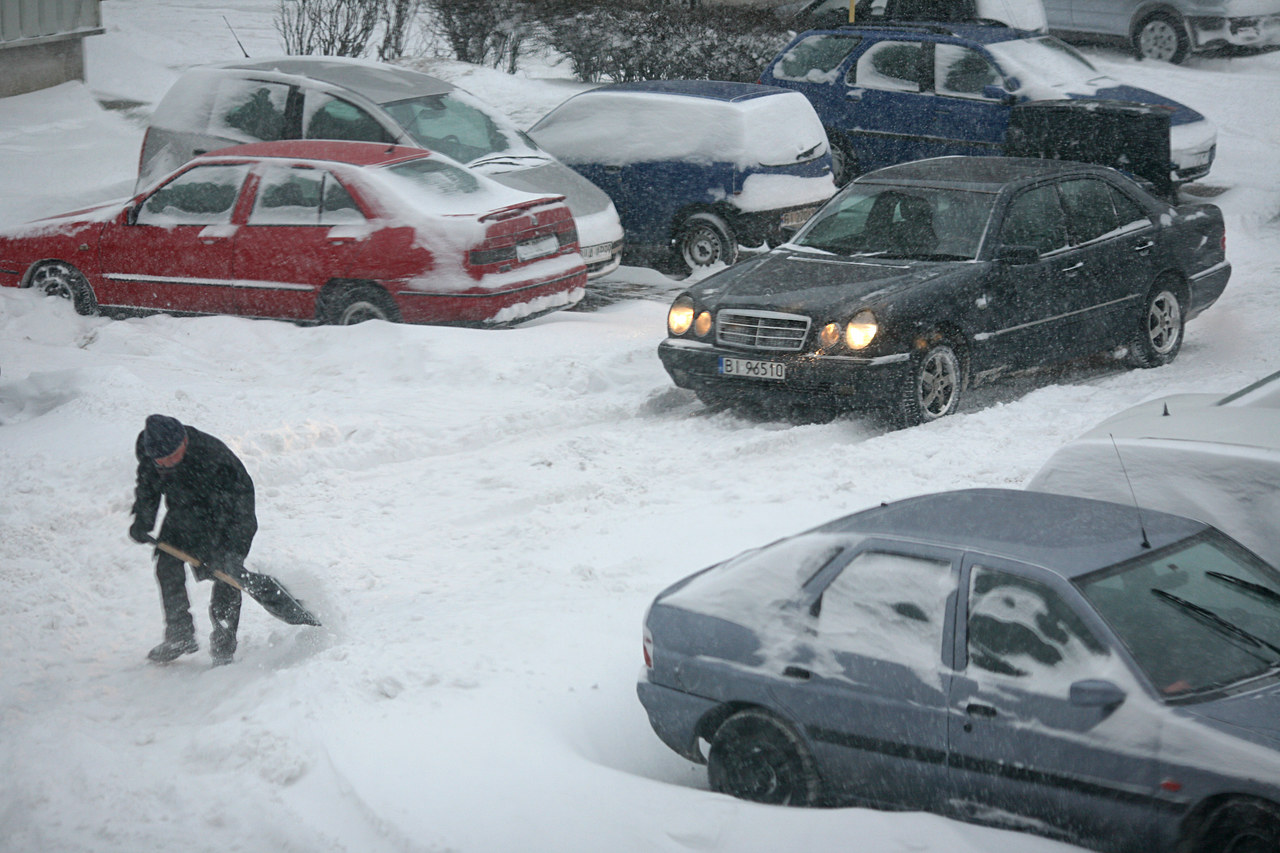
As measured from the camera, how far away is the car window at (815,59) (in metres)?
14.4

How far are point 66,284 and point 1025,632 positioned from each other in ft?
30.5

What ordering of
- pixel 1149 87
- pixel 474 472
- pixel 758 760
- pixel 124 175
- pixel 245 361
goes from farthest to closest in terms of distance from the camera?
pixel 1149 87, pixel 124 175, pixel 245 361, pixel 474 472, pixel 758 760

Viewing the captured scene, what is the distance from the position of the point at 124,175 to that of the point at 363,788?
13.0 meters

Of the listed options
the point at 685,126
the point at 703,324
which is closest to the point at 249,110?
the point at 685,126

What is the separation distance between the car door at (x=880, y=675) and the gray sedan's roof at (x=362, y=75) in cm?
896

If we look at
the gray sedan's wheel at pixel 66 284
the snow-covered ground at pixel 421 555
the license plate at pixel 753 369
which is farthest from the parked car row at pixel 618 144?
the license plate at pixel 753 369

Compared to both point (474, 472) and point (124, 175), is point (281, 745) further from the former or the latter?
point (124, 175)

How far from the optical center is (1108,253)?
8.85m

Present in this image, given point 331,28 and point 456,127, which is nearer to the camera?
point 456,127

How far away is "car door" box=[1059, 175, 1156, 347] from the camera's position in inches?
344

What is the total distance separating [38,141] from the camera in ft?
52.8

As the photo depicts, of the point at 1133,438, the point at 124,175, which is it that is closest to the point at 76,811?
the point at 1133,438

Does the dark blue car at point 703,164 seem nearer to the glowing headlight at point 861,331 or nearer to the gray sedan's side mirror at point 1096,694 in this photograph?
the glowing headlight at point 861,331

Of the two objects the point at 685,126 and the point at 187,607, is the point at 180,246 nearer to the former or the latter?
the point at 685,126
